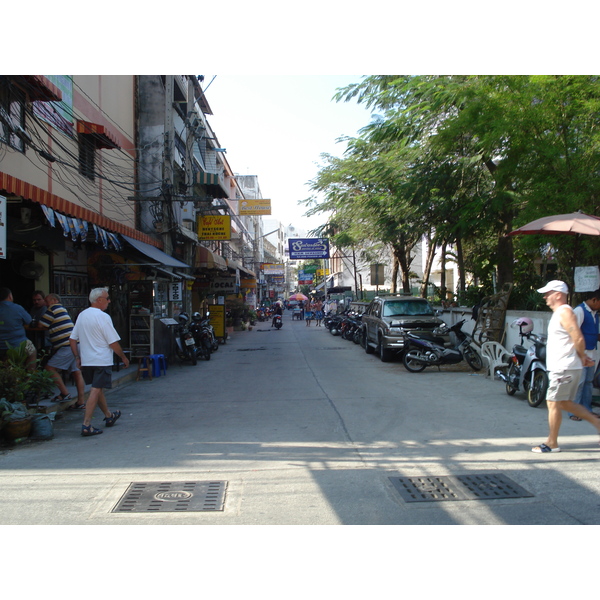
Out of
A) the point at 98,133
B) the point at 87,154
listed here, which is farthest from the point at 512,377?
the point at 87,154

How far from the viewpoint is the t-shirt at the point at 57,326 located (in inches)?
329

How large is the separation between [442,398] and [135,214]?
12.5m

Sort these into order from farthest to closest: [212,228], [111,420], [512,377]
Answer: [212,228], [512,377], [111,420]

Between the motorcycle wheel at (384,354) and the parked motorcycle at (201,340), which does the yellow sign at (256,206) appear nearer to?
the parked motorcycle at (201,340)

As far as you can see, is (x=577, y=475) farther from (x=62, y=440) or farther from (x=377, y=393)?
(x=62, y=440)

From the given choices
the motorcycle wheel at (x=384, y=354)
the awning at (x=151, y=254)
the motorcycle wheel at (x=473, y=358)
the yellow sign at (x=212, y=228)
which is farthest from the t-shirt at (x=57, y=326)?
the yellow sign at (x=212, y=228)

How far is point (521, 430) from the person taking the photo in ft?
23.1

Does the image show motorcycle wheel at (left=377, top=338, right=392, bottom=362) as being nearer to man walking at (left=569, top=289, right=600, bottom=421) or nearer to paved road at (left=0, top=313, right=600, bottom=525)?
paved road at (left=0, top=313, right=600, bottom=525)

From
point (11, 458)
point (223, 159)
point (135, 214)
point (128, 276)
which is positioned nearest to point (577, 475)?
point (11, 458)

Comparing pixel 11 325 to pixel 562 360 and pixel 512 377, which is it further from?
pixel 512 377

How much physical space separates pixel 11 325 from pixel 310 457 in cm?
508

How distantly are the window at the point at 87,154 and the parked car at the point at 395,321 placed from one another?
28.8ft

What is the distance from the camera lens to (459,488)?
4914 mm

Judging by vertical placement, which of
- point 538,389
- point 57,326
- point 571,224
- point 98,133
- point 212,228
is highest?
point 98,133
